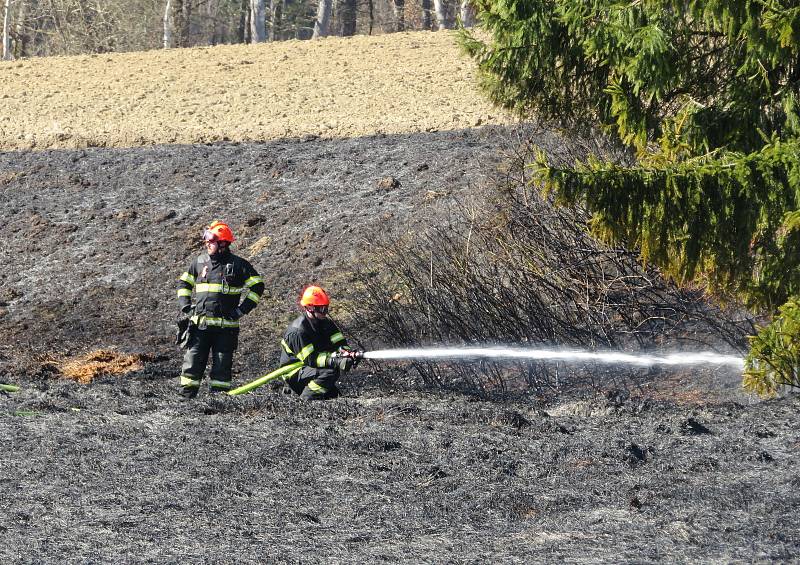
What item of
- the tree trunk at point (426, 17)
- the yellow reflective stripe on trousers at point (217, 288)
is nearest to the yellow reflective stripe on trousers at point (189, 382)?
the yellow reflective stripe on trousers at point (217, 288)

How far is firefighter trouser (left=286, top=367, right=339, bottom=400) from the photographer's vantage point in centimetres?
972

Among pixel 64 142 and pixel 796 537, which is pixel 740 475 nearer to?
pixel 796 537

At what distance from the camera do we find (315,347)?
9711 millimetres

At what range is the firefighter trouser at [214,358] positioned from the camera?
10219mm

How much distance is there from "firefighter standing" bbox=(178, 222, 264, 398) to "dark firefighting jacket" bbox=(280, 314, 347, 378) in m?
0.67

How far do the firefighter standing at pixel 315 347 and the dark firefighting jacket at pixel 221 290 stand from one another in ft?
2.27

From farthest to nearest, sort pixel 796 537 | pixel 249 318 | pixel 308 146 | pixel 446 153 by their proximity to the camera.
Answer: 1. pixel 308 146
2. pixel 446 153
3. pixel 249 318
4. pixel 796 537

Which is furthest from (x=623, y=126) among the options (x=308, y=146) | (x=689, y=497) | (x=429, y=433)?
(x=308, y=146)

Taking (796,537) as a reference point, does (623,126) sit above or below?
above

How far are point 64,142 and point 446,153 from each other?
8621mm

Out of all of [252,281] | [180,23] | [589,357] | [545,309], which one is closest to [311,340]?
[252,281]

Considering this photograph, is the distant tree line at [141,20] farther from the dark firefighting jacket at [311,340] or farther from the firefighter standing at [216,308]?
the dark firefighting jacket at [311,340]

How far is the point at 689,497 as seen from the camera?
661cm

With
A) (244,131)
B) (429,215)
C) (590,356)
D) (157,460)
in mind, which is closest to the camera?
(157,460)
